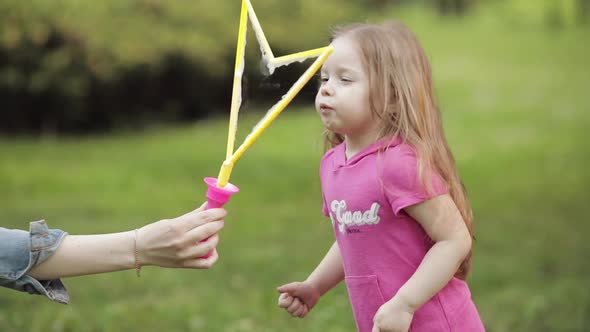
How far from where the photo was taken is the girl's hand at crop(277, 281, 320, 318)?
2.85 m

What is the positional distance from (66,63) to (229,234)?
14.1 ft

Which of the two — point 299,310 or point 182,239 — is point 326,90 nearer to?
point 182,239

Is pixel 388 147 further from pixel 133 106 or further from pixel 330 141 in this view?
pixel 133 106

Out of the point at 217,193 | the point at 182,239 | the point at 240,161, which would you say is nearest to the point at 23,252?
the point at 182,239

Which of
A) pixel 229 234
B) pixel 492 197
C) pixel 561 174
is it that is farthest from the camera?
pixel 561 174

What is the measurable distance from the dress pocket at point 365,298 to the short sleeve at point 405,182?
0.23 meters

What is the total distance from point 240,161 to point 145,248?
286 inches

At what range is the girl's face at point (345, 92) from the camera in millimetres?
2525

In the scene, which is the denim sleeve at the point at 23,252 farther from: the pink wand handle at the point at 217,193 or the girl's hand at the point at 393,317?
the girl's hand at the point at 393,317

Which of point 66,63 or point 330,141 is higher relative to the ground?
point 330,141

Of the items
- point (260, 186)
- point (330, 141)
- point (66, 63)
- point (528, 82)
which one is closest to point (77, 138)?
point (66, 63)

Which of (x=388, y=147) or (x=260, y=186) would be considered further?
(x=260, y=186)

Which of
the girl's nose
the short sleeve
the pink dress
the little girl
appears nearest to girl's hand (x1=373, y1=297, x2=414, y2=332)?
the little girl

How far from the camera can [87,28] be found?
950 centimetres
